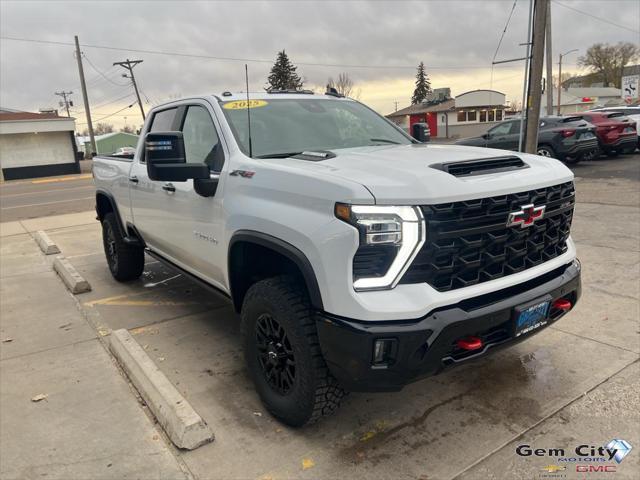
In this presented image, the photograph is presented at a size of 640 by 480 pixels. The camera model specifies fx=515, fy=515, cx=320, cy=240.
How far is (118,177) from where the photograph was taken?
5.39m

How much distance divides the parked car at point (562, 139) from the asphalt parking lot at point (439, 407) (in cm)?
1005

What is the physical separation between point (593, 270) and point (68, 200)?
16.3m

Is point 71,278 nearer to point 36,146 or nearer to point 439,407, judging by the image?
point 439,407

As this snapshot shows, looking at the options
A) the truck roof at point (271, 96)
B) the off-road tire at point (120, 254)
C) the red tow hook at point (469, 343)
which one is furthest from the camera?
the off-road tire at point (120, 254)

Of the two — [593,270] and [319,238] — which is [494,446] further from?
[593,270]

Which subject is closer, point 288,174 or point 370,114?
point 288,174

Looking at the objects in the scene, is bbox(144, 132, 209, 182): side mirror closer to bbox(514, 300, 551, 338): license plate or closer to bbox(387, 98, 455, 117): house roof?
bbox(514, 300, 551, 338): license plate

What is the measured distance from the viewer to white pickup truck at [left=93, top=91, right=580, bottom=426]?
236 cm

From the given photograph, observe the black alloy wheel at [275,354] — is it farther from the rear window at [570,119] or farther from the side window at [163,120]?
the rear window at [570,119]

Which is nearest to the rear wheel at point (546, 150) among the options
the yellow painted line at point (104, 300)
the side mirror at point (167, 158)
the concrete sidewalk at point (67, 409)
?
the yellow painted line at point (104, 300)

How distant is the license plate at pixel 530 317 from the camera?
2.64m

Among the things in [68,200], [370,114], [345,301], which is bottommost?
[68,200]

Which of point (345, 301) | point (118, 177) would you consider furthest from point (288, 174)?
point (118, 177)
